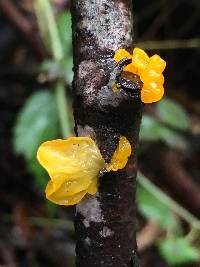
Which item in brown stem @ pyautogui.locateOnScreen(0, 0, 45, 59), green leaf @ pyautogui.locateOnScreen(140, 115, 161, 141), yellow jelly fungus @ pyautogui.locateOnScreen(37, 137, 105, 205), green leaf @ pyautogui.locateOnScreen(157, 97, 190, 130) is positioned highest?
yellow jelly fungus @ pyautogui.locateOnScreen(37, 137, 105, 205)

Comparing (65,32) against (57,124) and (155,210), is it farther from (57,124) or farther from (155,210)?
(155,210)

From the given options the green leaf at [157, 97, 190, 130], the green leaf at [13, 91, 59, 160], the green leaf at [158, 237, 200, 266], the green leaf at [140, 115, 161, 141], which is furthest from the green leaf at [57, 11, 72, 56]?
the green leaf at [158, 237, 200, 266]

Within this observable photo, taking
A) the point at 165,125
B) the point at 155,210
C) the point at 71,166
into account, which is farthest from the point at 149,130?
the point at 71,166

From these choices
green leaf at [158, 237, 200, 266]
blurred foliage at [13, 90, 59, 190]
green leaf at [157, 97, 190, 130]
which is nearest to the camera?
green leaf at [158, 237, 200, 266]

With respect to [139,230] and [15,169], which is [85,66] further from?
[15,169]

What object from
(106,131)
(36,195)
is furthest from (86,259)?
(36,195)

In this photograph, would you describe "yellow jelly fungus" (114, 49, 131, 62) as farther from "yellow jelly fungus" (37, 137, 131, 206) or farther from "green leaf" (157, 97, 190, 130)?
"green leaf" (157, 97, 190, 130)
